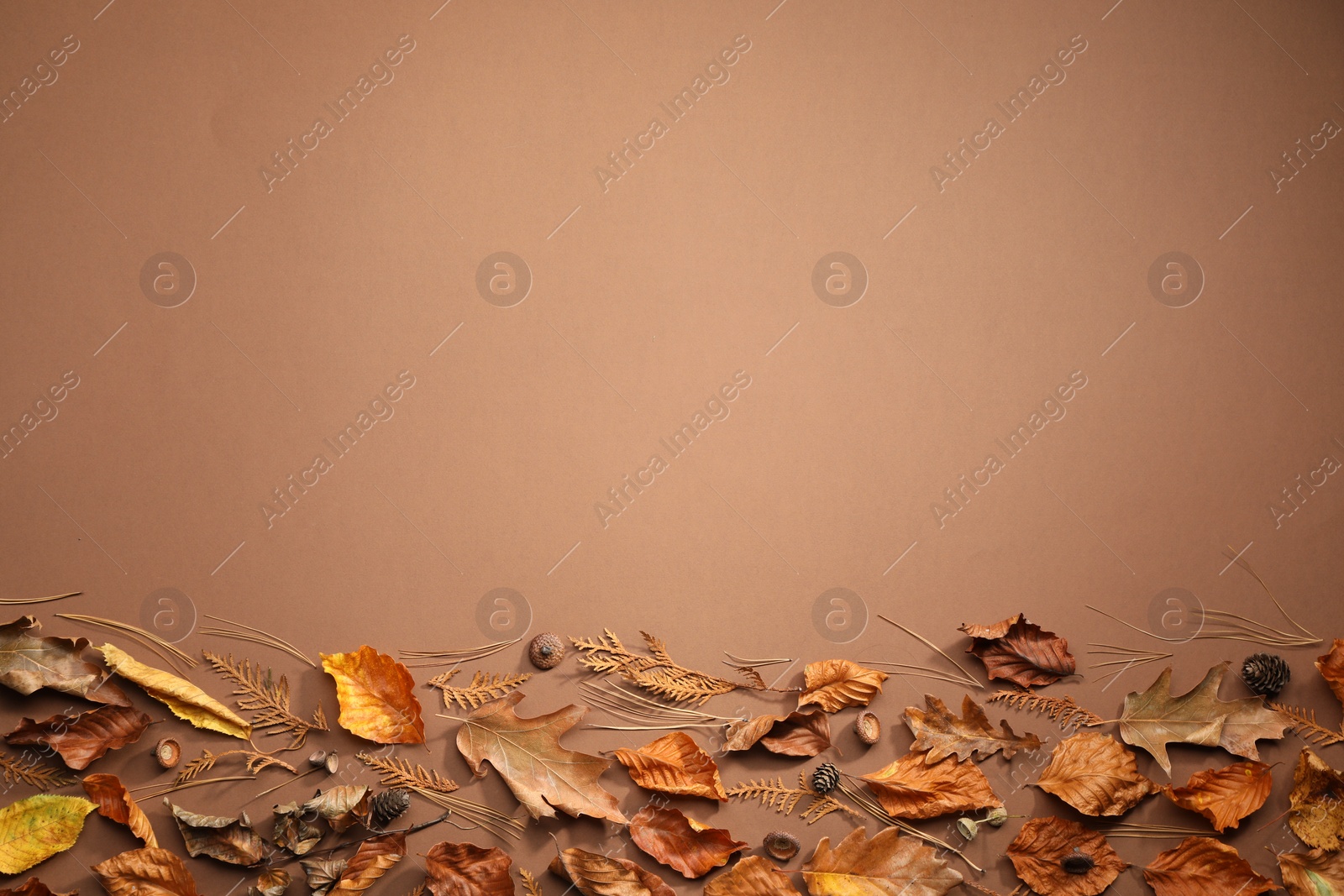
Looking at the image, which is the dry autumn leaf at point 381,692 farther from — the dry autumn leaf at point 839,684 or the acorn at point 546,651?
the dry autumn leaf at point 839,684

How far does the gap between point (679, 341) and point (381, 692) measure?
2.98ft

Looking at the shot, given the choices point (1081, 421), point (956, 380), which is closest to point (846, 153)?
point (956, 380)

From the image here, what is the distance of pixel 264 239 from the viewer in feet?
5.50

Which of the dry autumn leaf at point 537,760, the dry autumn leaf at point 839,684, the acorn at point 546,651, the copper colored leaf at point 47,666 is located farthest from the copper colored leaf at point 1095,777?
the copper colored leaf at point 47,666

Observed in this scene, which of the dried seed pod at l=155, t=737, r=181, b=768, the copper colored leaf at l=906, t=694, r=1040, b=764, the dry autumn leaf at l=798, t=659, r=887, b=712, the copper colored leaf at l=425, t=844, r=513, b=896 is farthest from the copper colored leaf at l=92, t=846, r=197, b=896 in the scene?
the copper colored leaf at l=906, t=694, r=1040, b=764

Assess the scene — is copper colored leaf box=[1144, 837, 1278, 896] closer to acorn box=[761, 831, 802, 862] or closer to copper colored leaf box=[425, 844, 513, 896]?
acorn box=[761, 831, 802, 862]

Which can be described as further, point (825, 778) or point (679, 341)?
point (679, 341)

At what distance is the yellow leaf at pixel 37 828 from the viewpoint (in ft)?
4.72

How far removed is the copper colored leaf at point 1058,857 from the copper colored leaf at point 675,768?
58cm

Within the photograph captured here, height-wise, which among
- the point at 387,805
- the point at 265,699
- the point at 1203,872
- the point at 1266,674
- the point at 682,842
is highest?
the point at 265,699

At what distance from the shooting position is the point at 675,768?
157 cm

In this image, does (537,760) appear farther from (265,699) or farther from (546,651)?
(265,699)

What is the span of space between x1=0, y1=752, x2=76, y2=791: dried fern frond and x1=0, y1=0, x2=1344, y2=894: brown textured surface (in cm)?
9

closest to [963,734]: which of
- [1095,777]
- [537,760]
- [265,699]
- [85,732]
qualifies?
[1095,777]
